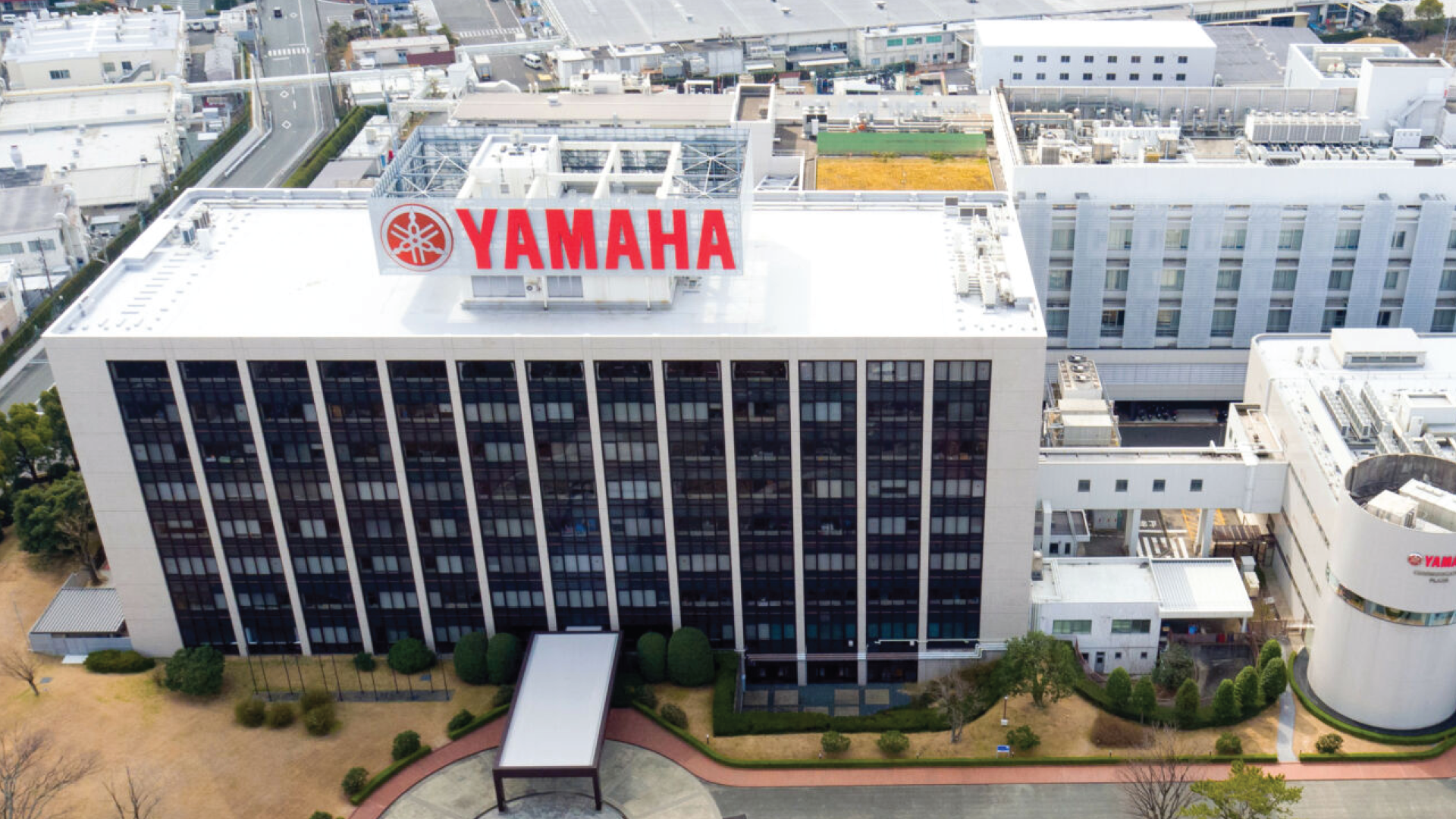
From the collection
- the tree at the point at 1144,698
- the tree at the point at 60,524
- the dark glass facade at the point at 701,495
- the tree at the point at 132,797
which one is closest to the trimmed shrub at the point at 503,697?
the dark glass facade at the point at 701,495

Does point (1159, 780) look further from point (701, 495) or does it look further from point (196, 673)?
point (196, 673)

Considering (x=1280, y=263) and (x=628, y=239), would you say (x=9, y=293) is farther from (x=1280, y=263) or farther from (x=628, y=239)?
(x=1280, y=263)

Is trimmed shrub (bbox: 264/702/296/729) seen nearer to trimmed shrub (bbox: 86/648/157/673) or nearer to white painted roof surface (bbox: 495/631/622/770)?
trimmed shrub (bbox: 86/648/157/673)

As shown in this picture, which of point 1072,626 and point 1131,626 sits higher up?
point 1072,626

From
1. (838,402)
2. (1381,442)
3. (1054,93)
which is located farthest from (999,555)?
(1054,93)

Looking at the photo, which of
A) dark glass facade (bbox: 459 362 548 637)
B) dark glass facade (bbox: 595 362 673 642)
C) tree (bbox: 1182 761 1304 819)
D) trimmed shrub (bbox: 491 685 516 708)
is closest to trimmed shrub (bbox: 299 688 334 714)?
trimmed shrub (bbox: 491 685 516 708)

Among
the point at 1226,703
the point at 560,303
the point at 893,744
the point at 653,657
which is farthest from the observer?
the point at 653,657

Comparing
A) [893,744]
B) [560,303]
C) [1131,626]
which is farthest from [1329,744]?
[560,303]
